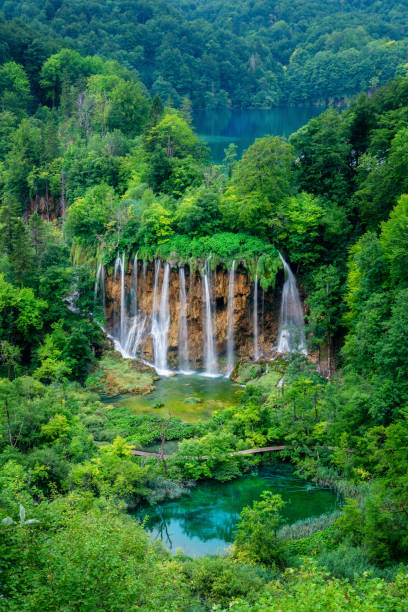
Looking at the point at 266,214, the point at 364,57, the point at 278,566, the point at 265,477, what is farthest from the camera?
the point at 364,57

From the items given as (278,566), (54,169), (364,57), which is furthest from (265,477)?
(364,57)

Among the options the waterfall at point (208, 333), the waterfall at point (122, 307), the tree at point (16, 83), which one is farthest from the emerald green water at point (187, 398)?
the tree at point (16, 83)

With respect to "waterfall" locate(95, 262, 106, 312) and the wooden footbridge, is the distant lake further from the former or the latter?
the wooden footbridge

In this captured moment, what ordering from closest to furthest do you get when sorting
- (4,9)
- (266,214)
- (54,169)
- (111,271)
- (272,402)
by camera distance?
(272,402)
(266,214)
(111,271)
(54,169)
(4,9)

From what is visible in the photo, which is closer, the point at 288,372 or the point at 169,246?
the point at 288,372

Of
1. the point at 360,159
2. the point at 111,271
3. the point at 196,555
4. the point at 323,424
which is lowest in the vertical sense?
the point at 196,555

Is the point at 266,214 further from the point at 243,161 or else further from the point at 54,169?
the point at 54,169

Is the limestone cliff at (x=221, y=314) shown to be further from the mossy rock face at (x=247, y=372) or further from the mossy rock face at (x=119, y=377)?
the mossy rock face at (x=119, y=377)
